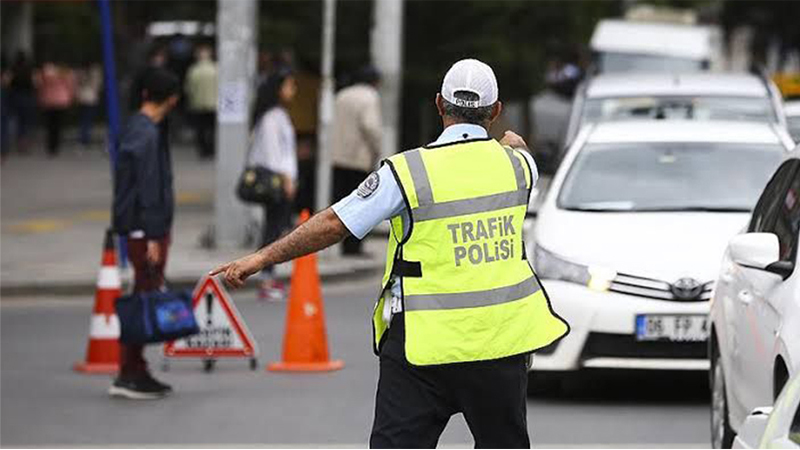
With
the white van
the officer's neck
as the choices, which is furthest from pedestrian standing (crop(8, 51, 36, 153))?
the officer's neck

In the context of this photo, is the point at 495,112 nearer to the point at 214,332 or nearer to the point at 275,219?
the point at 214,332

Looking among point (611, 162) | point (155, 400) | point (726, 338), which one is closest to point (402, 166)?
point (726, 338)

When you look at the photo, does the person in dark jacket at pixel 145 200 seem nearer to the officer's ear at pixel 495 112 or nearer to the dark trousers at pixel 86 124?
the officer's ear at pixel 495 112

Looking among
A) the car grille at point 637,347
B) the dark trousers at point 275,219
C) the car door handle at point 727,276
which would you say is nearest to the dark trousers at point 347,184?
the dark trousers at point 275,219

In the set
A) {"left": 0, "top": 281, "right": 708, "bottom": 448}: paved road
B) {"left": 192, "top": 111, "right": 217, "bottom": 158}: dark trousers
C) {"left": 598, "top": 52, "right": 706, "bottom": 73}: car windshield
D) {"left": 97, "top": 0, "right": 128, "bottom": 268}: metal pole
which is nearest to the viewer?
{"left": 0, "top": 281, "right": 708, "bottom": 448}: paved road

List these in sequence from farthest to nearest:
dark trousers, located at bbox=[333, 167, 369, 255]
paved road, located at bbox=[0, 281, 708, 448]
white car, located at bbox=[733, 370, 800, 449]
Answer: dark trousers, located at bbox=[333, 167, 369, 255], paved road, located at bbox=[0, 281, 708, 448], white car, located at bbox=[733, 370, 800, 449]

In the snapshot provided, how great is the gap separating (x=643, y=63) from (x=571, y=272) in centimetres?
1896

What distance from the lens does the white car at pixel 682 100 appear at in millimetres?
17047

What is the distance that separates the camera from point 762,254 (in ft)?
26.3

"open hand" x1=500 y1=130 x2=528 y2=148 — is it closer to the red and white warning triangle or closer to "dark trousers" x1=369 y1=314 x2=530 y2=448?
"dark trousers" x1=369 y1=314 x2=530 y2=448

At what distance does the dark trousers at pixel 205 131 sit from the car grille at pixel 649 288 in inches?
1015

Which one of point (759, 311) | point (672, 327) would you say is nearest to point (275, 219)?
point (672, 327)

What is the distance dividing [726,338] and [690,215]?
2.96m

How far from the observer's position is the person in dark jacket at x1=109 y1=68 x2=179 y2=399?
37.6 ft
